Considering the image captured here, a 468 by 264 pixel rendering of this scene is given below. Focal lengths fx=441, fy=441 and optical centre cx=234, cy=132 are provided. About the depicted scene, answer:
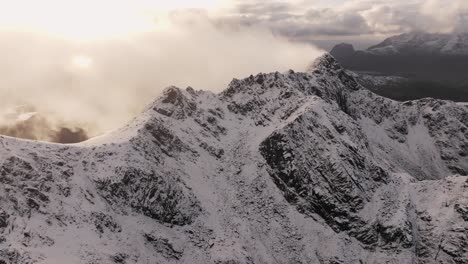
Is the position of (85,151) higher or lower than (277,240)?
higher

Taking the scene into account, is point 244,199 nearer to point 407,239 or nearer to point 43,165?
point 407,239

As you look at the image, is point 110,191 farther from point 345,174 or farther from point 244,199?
point 345,174

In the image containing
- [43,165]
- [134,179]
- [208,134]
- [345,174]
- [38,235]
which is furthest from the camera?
[208,134]

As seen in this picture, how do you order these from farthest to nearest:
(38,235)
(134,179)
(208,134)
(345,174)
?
(208,134), (345,174), (134,179), (38,235)

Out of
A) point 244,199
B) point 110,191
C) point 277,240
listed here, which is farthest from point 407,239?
point 110,191

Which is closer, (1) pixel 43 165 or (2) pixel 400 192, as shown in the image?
(1) pixel 43 165

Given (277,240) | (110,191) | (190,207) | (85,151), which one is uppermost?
(85,151)
